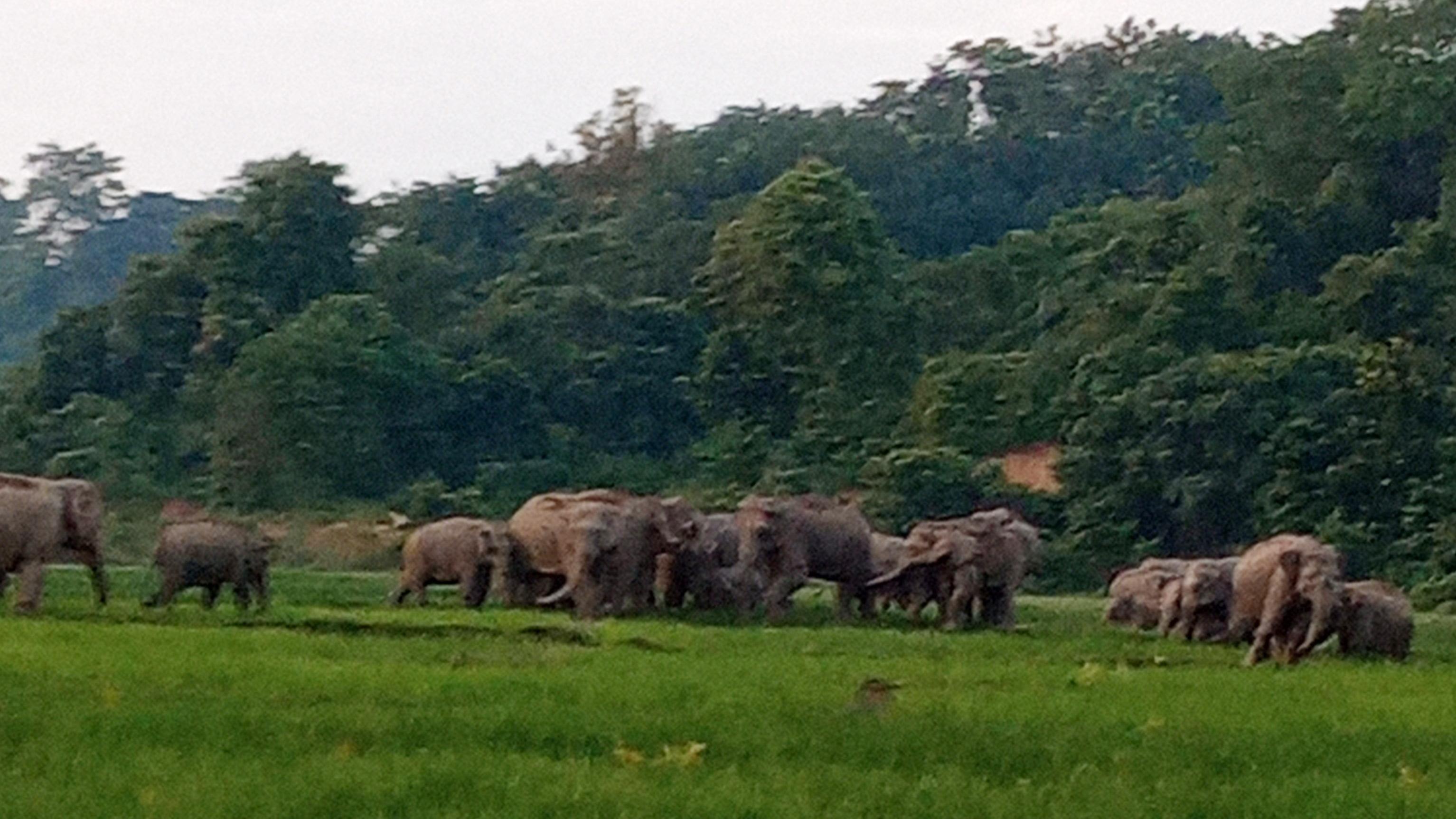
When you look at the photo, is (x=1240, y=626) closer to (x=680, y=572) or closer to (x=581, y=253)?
(x=680, y=572)

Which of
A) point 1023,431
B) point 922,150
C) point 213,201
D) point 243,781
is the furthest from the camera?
point 213,201

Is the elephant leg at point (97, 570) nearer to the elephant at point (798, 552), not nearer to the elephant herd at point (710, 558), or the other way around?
the elephant herd at point (710, 558)

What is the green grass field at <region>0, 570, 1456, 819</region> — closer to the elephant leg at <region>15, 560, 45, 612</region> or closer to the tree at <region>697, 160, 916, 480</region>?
the elephant leg at <region>15, 560, 45, 612</region>

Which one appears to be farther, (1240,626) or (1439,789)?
(1240,626)

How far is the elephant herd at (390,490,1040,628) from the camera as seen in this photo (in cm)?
2722

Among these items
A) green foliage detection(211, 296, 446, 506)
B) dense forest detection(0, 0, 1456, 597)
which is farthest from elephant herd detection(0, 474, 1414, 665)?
green foliage detection(211, 296, 446, 506)

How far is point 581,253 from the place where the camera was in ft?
202

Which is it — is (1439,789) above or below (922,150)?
below

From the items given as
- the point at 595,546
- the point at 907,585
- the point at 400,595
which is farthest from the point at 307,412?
the point at 595,546

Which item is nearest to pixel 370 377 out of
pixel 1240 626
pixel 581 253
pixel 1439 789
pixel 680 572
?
pixel 581 253

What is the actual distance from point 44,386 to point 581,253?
12823 millimetres

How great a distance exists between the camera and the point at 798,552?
28266 mm

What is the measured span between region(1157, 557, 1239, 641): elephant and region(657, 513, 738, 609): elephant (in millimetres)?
4598

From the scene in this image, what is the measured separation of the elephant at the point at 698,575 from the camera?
28.4m
